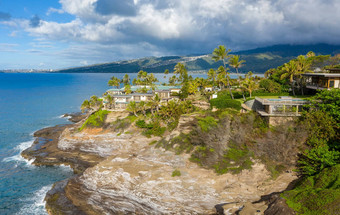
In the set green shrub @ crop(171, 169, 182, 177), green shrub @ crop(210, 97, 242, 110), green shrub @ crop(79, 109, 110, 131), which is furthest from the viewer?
green shrub @ crop(79, 109, 110, 131)

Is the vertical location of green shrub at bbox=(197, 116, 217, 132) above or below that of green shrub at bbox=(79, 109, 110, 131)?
above

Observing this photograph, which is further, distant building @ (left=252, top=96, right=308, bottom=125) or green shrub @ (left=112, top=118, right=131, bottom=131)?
green shrub @ (left=112, top=118, right=131, bottom=131)

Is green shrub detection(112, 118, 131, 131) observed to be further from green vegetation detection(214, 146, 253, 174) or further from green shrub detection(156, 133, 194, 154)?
green vegetation detection(214, 146, 253, 174)

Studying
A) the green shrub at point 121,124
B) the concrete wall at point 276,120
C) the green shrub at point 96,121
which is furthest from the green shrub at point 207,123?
the green shrub at point 96,121

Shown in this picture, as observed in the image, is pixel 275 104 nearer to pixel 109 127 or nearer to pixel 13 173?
pixel 109 127

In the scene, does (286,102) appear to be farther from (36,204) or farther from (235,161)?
(36,204)

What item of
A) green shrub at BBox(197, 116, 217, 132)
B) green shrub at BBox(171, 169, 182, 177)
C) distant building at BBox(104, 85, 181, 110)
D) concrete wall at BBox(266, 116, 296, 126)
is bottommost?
green shrub at BBox(171, 169, 182, 177)

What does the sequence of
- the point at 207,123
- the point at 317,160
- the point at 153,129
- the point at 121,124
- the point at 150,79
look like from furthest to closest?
1. the point at 150,79
2. the point at 121,124
3. the point at 153,129
4. the point at 207,123
5. the point at 317,160

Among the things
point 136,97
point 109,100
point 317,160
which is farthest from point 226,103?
point 109,100

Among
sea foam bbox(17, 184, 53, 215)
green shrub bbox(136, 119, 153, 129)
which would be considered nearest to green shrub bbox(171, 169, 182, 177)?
sea foam bbox(17, 184, 53, 215)

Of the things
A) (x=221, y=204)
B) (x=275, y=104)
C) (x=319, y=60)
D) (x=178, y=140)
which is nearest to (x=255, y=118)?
(x=275, y=104)
